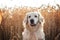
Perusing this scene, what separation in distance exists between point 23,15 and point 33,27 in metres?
0.24

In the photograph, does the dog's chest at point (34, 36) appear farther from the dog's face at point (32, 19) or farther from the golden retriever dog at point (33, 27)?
the dog's face at point (32, 19)

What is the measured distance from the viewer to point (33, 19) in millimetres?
3004

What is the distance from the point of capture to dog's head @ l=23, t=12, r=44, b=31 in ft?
9.93

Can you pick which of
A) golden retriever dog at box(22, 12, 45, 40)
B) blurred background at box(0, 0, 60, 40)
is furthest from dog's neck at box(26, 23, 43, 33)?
blurred background at box(0, 0, 60, 40)

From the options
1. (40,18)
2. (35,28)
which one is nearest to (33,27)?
(35,28)

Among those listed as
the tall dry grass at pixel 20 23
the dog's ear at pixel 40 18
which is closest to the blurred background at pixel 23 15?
the tall dry grass at pixel 20 23

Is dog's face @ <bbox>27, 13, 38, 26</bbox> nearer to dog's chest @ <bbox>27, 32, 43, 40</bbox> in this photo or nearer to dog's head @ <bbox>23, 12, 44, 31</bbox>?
dog's head @ <bbox>23, 12, 44, 31</bbox>

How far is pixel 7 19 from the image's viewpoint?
3344mm

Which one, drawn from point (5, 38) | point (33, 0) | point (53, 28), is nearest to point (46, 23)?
point (53, 28)

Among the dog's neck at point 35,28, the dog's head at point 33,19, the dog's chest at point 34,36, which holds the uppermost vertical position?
the dog's head at point 33,19

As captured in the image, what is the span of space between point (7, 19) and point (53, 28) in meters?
0.64

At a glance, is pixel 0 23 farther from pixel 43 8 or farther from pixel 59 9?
pixel 59 9

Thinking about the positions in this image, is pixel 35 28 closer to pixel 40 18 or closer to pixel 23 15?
pixel 40 18

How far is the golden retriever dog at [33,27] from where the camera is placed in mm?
3080
